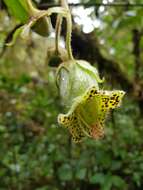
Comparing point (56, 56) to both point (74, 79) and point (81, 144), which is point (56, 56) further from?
point (81, 144)

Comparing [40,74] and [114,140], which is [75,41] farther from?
[40,74]

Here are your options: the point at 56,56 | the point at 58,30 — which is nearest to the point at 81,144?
the point at 56,56

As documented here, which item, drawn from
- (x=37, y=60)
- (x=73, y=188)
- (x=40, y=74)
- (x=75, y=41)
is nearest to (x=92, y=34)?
(x=75, y=41)

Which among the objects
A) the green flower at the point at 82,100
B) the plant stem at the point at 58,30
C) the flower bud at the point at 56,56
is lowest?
the green flower at the point at 82,100

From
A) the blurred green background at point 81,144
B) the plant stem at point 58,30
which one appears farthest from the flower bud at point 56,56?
the blurred green background at point 81,144

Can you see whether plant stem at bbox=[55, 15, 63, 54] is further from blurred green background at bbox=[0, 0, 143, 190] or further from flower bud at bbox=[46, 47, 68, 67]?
blurred green background at bbox=[0, 0, 143, 190]

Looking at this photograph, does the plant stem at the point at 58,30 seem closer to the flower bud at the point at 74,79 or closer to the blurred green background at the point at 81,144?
the flower bud at the point at 74,79
